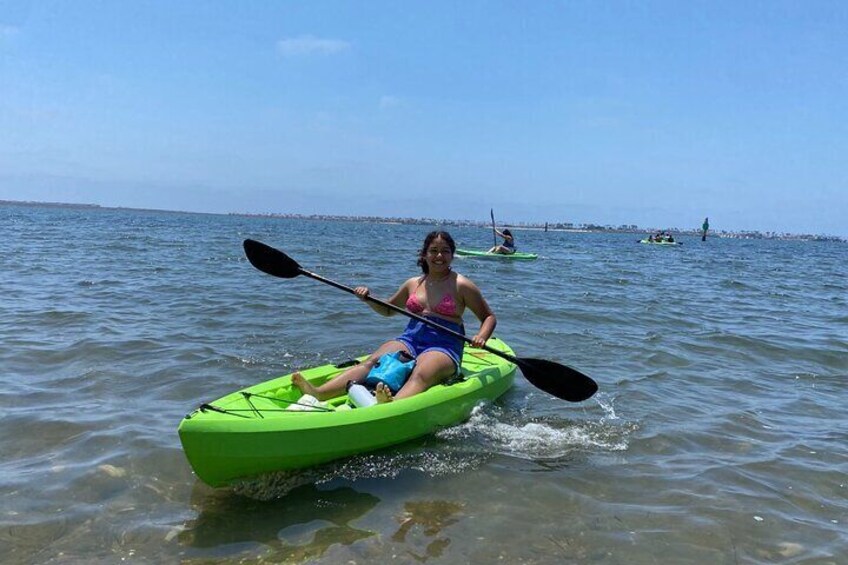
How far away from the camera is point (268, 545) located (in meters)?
3.33

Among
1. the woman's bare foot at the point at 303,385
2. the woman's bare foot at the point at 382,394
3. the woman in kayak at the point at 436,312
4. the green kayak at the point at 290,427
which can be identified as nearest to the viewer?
the green kayak at the point at 290,427

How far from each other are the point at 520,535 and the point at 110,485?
2508mm

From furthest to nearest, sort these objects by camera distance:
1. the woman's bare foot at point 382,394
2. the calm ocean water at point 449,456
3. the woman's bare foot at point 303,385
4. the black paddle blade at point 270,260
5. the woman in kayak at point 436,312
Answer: the black paddle blade at point 270,260, the woman in kayak at point 436,312, the woman's bare foot at point 303,385, the woman's bare foot at point 382,394, the calm ocean water at point 449,456

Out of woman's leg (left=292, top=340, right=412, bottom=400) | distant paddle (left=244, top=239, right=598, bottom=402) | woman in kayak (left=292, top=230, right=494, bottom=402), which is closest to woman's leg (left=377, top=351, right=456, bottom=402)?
woman in kayak (left=292, top=230, right=494, bottom=402)

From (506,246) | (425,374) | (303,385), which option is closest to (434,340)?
(425,374)

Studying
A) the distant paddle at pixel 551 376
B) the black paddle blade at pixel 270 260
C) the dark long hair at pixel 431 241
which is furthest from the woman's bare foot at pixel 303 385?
the dark long hair at pixel 431 241

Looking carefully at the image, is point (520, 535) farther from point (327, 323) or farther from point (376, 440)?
point (327, 323)

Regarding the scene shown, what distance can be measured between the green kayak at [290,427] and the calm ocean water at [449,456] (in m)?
0.16

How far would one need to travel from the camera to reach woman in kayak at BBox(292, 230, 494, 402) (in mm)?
5250

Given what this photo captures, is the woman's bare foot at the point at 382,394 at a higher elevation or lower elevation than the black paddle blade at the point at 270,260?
lower

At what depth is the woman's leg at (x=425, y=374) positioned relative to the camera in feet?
Result: 15.9

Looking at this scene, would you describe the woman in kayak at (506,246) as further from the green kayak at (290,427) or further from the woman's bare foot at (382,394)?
the woman's bare foot at (382,394)

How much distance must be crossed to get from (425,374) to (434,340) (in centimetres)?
45

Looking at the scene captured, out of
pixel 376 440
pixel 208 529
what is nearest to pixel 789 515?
pixel 376 440
